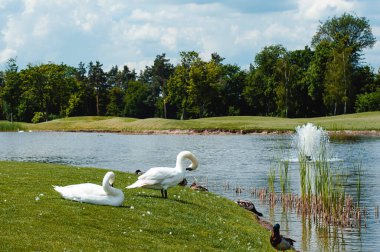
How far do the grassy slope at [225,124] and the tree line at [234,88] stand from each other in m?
17.7

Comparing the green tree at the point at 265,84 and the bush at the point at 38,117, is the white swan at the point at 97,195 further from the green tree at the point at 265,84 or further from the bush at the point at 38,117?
the bush at the point at 38,117

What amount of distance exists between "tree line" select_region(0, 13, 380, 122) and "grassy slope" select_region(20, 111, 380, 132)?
17677mm

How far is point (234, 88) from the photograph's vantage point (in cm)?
16612

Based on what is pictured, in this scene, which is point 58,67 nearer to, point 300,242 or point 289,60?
point 289,60

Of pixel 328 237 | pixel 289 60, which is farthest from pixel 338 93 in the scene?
pixel 328 237

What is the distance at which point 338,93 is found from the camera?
427 feet

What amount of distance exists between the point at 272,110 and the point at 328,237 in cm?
13732

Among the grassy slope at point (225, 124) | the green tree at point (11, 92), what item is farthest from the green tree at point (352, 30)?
the green tree at point (11, 92)

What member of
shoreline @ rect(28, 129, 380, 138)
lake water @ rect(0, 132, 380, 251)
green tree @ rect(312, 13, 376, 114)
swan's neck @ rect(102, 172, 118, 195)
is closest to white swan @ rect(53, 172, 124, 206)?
swan's neck @ rect(102, 172, 118, 195)

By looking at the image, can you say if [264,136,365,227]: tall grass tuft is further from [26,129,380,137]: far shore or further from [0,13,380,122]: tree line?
[0,13,380,122]: tree line

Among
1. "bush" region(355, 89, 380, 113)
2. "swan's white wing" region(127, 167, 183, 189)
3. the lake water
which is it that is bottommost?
the lake water

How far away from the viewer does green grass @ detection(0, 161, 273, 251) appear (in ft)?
49.6

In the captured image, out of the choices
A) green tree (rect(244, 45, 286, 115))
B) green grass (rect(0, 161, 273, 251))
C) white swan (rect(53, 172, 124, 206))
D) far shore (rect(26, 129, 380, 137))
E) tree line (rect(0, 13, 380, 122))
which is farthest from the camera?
green tree (rect(244, 45, 286, 115))

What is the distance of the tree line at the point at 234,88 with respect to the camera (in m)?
139
